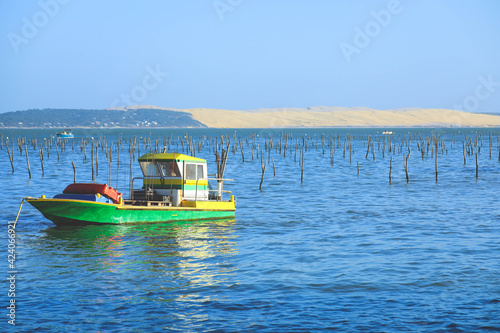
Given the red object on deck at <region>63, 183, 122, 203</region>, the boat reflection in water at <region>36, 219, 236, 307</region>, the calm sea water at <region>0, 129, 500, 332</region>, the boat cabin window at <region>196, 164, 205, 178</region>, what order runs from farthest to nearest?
the boat cabin window at <region>196, 164, 205, 178</region>
the red object on deck at <region>63, 183, 122, 203</region>
the boat reflection in water at <region>36, 219, 236, 307</region>
the calm sea water at <region>0, 129, 500, 332</region>

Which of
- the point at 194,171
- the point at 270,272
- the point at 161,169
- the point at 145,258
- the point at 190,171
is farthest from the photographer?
the point at 194,171

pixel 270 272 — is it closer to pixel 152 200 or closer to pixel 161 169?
pixel 152 200

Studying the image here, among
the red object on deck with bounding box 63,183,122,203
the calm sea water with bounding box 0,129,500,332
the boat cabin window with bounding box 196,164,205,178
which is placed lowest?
the calm sea water with bounding box 0,129,500,332

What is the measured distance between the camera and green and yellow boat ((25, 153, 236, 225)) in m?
20.8

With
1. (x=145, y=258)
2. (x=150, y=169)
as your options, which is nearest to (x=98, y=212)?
(x=150, y=169)

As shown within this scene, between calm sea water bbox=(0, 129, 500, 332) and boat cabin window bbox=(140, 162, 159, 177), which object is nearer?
calm sea water bbox=(0, 129, 500, 332)

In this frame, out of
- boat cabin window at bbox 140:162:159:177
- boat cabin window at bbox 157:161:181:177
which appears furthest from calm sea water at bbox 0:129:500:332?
boat cabin window at bbox 140:162:159:177

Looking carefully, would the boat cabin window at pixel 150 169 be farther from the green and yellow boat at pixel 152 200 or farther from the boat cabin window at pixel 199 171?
the boat cabin window at pixel 199 171

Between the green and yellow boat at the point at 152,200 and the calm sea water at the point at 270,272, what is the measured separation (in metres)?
0.46

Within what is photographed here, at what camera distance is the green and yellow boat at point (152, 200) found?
68.1ft

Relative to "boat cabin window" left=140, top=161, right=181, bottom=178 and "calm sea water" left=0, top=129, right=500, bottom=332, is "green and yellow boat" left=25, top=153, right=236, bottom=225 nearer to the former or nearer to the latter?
"boat cabin window" left=140, top=161, right=181, bottom=178

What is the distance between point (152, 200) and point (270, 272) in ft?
29.9

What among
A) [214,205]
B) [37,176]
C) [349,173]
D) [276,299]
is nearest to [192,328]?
[276,299]

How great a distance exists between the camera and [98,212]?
20.9 metres
